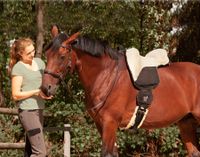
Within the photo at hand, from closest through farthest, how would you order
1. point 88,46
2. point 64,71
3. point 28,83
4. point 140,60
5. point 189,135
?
point 28,83 → point 64,71 → point 88,46 → point 140,60 → point 189,135

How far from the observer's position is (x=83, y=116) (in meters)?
8.84

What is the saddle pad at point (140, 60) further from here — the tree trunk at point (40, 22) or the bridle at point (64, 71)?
the tree trunk at point (40, 22)

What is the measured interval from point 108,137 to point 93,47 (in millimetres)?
1067

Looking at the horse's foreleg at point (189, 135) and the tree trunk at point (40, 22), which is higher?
the tree trunk at point (40, 22)

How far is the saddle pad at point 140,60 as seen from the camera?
18.3 feet

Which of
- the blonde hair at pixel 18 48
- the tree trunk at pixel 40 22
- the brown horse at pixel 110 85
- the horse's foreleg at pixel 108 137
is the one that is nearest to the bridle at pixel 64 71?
the brown horse at pixel 110 85

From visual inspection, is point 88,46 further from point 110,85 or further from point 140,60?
point 140,60

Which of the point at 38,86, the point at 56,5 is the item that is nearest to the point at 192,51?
the point at 56,5

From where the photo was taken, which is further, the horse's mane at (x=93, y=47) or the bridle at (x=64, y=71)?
the horse's mane at (x=93, y=47)

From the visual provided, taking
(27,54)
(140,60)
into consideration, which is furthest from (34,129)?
(140,60)

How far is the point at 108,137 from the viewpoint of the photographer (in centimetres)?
530

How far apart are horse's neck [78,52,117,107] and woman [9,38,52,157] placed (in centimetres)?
57

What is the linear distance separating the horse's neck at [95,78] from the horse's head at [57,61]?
0.69 ft

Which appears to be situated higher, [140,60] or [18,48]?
[18,48]
